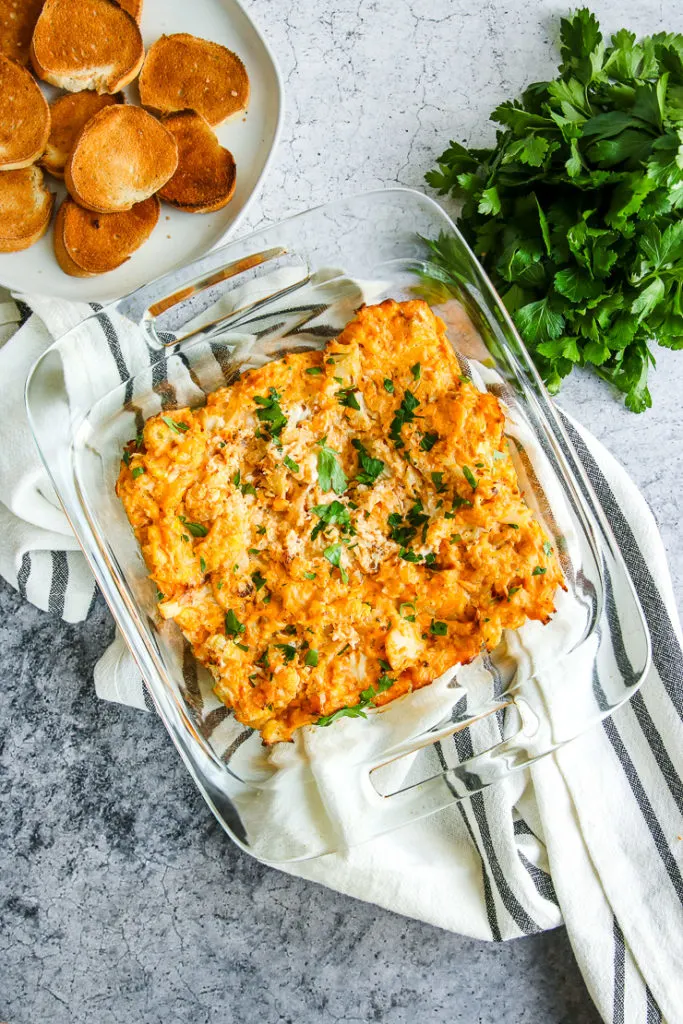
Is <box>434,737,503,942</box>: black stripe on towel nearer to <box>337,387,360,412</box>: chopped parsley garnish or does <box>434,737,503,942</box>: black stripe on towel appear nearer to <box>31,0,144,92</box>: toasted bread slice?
<box>337,387,360,412</box>: chopped parsley garnish

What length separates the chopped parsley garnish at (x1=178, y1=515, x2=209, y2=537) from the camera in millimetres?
1744

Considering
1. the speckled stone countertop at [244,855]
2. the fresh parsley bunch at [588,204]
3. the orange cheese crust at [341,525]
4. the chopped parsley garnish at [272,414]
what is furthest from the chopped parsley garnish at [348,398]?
the speckled stone countertop at [244,855]

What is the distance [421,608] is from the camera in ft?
5.80

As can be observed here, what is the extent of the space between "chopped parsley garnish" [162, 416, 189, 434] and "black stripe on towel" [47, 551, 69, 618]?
0.48 meters

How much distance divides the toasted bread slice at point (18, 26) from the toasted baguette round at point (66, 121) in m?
0.13

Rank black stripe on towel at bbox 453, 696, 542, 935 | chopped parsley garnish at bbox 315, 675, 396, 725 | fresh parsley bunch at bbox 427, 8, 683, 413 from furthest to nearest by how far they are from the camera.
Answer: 1. black stripe on towel at bbox 453, 696, 542, 935
2. fresh parsley bunch at bbox 427, 8, 683, 413
3. chopped parsley garnish at bbox 315, 675, 396, 725

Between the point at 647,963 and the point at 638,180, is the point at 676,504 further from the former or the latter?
the point at 647,963

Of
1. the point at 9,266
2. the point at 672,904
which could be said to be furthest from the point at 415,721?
the point at 9,266

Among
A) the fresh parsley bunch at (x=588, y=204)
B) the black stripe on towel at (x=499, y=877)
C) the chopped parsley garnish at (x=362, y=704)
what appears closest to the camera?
the chopped parsley garnish at (x=362, y=704)

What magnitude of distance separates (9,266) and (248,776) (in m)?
1.22

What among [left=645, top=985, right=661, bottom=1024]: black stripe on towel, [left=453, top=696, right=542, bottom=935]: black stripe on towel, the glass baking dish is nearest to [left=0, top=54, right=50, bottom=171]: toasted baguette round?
the glass baking dish

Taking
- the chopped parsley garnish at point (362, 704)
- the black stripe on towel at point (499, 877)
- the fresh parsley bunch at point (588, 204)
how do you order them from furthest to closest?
the black stripe on towel at point (499, 877)
the fresh parsley bunch at point (588, 204)
the chopped parsley garnish at point (362, 704)

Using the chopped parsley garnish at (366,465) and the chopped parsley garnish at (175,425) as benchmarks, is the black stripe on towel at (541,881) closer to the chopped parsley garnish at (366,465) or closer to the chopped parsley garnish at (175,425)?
the chopped parsley garnish at (366,465)

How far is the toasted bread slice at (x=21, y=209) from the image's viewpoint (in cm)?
192
